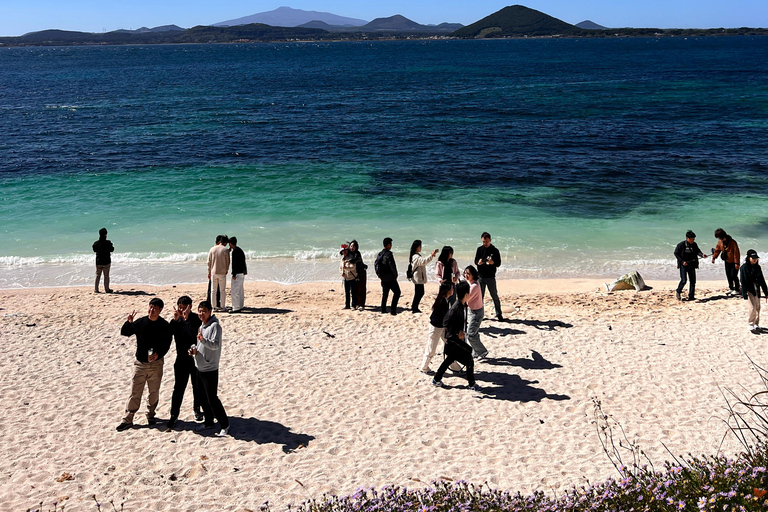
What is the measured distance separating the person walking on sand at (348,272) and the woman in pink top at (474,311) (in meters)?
3.54

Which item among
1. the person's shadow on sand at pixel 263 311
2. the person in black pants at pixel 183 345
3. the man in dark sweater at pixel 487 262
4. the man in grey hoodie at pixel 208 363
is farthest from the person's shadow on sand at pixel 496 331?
the person in black pants at pixel 183 345

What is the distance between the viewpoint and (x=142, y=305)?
46.2ft

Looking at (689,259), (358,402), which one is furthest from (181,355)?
(689,259)

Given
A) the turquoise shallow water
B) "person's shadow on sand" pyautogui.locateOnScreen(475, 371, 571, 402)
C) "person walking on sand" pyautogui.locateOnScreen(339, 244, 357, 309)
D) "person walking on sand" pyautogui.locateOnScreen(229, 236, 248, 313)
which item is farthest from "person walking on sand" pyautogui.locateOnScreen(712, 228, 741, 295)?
"person walking on sand" pyautogui.locateOnScreen(229, 236, 248, 313)

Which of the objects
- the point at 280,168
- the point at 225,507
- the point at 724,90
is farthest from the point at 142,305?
the point at 724,90

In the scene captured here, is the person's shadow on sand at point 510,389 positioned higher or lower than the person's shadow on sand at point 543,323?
lower

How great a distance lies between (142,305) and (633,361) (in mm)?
9825

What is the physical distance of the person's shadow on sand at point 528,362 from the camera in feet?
32.9

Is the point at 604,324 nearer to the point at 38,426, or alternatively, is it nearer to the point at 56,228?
the point at 38,426

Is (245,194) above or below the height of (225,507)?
above

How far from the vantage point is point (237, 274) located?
42.7 feet

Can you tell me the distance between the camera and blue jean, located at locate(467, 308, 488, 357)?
9774mm

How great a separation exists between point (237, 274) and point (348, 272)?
7.18ft

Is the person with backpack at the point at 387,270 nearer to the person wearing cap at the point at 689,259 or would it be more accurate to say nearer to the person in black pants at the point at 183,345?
the person in black pants at the point at 183,345
